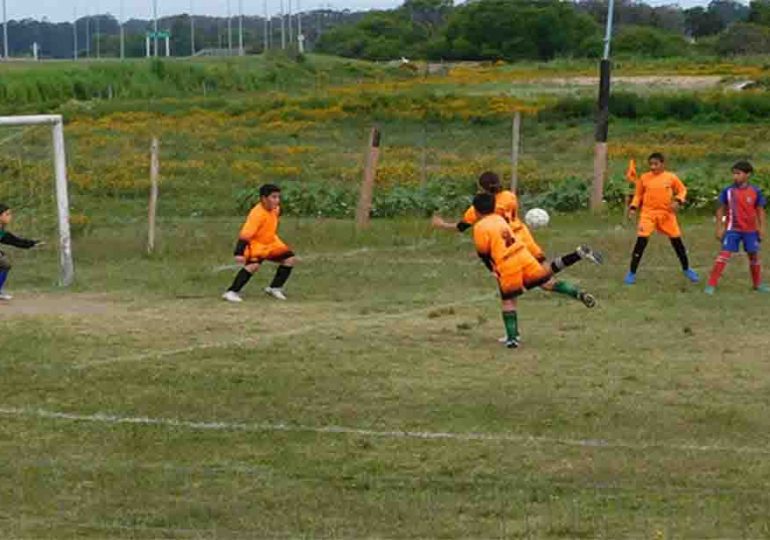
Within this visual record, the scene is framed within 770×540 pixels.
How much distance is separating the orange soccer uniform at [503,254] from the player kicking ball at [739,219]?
4.20m

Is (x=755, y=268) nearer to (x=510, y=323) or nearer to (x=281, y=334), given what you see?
(x=510, y=323)

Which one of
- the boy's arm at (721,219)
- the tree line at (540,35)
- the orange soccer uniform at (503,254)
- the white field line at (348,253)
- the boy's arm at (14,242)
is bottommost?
the tree line at (540,35)

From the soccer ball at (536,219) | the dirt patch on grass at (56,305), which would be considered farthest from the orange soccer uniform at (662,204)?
the dirt patch on grass at (56,305)

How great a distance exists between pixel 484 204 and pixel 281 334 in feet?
7.48

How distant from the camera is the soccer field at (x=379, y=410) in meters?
9.15

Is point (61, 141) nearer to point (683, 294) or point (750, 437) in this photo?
point (683, 294)

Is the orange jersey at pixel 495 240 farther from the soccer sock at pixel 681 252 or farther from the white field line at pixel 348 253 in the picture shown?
the white field line at pixel 348 253

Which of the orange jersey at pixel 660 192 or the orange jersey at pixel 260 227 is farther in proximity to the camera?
the orange jersey at pixel 660 192

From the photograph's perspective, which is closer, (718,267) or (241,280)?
(241,280)

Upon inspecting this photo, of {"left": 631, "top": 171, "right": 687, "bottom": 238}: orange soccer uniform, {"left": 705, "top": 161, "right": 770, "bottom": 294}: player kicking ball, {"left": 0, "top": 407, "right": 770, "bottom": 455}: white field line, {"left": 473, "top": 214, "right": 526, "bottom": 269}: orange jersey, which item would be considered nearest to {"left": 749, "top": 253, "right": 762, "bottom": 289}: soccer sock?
{"left": 705, "top": 161, "right": 770, "bottom": 294}: player kicking ball

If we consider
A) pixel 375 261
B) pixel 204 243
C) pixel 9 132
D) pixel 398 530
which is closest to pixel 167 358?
pixel 398 530

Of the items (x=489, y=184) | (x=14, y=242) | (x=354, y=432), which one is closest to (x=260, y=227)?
(x=14, y=242)

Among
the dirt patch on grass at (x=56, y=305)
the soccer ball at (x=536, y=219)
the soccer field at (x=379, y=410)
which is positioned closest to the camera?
the soccer field at (x=379, y=410)

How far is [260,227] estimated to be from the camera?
17641 mm
